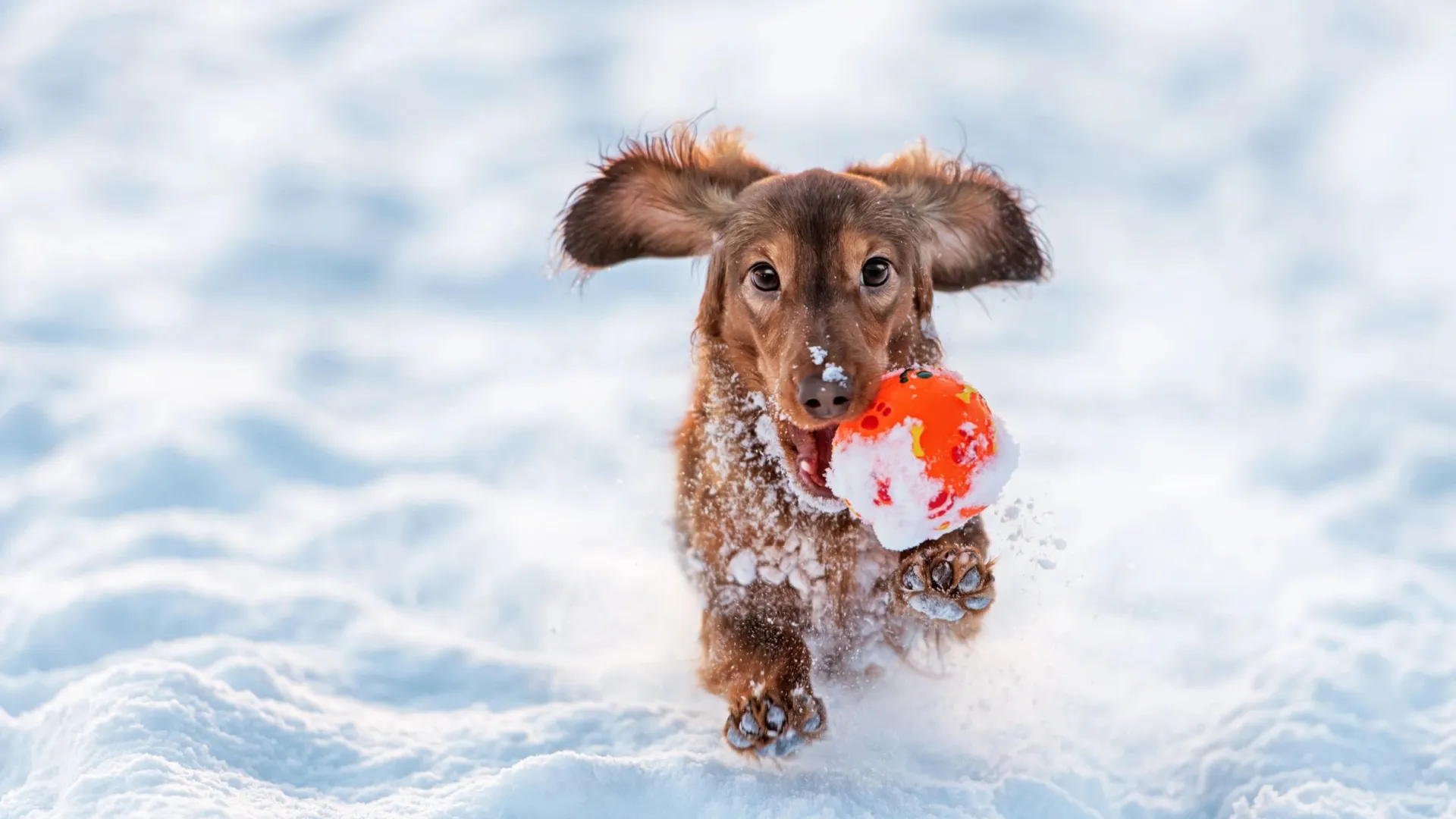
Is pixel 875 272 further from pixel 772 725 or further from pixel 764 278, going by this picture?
pixel 772 725

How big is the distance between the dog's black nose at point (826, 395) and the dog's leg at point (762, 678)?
63 centimetres

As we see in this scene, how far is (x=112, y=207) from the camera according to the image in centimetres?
564

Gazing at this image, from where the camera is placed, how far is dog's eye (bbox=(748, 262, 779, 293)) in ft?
9.61

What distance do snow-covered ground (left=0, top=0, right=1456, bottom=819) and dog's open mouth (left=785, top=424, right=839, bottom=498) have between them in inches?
20.2

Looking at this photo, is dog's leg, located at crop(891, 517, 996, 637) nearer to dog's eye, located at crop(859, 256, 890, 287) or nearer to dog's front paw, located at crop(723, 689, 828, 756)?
dog's front paw, located at crop(723, 689, 828, 756)

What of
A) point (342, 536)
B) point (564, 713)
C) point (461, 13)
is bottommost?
point (564, 713)

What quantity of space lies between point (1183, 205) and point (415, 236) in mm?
3328

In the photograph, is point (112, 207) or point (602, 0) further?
point (602, 0)

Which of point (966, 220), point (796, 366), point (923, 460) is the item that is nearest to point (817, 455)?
point (796, 366)

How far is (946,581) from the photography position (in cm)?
256

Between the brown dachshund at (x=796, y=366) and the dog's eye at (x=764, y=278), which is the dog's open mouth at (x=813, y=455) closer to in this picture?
the brown dachshund at (x=796, y=366)

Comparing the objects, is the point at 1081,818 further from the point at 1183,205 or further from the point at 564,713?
the point at 1183,205

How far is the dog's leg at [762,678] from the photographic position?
2.71m

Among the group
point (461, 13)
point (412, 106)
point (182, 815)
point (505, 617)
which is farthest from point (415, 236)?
point (182, 815)
